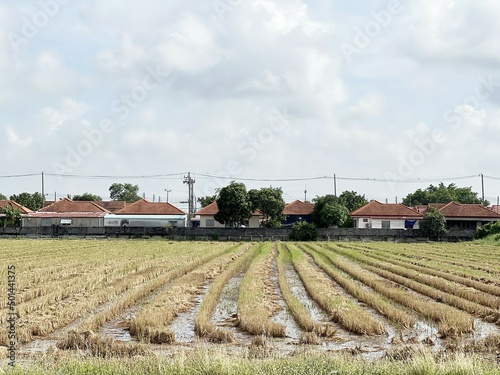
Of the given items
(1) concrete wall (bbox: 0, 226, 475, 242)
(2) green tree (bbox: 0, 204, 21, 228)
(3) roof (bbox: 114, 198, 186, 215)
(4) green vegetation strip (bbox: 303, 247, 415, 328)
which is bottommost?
(4) green vegetation strip (bbox: 303, 247, 415, 328)

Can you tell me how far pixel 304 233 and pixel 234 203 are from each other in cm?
834

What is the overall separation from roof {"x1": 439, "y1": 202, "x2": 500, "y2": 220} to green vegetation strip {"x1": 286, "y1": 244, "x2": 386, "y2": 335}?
44602mm

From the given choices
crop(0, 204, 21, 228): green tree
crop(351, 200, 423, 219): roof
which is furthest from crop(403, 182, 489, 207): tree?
crop(0, 204, 21, 228): green tree

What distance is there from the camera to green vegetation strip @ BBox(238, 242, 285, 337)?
10.8 metres

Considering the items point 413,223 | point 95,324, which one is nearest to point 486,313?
point 95,324

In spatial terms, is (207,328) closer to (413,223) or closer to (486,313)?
(486,313)

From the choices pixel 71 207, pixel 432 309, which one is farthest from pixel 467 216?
pixel 432 309

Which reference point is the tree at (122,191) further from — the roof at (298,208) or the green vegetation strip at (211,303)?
the green vegetation strip at (211,303)

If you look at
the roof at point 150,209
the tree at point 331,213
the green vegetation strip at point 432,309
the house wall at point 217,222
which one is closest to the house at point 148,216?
the roof at point 150,209

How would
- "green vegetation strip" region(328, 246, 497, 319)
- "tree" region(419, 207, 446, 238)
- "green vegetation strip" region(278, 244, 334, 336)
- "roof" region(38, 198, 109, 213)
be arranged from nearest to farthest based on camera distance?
"green vegetation strip" region(278, 244, 334, 336)
"green vegetation strip" region(328, 246, 497, 319)
"tree" region(419, 207, 446, 238)
"roof" region(38, 198, 109, 213)

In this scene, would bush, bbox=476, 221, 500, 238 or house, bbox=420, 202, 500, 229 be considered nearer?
bush, bbox=476, 221, 500, 238

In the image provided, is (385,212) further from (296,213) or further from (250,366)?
(250,366)

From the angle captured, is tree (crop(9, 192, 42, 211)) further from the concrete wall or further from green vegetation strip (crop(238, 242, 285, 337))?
green vegetation strip (crop(238, 242, 285, 337))

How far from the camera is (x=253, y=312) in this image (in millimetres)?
12375
